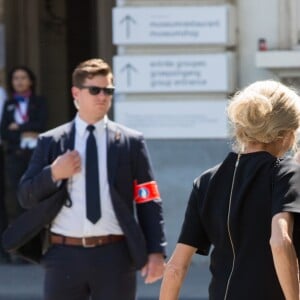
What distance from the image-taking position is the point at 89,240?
5188 mm

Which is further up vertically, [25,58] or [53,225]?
[25,58]

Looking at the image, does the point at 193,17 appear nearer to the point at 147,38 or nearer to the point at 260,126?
the point at 147,38

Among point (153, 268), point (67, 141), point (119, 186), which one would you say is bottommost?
point (153, 268)

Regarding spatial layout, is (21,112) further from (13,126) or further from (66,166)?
(66,166)

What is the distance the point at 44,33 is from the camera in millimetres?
12430

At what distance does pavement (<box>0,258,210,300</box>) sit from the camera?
8.43 m

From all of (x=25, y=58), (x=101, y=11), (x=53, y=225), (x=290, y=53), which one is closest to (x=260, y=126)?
(x=53, y=225)

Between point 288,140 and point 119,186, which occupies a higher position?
point 288,140

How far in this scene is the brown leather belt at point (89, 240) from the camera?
17.0ft

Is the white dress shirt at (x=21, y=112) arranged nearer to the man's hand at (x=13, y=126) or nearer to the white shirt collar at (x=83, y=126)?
the man's hand at (x=13, y=126)

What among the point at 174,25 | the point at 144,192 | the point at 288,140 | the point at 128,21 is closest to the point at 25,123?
the point at 128,21

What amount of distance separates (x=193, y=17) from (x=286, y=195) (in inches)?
241

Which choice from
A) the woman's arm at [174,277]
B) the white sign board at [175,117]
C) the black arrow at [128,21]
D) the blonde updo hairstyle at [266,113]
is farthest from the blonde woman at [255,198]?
the black arrow at [128,21]

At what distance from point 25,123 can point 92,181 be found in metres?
4.28
